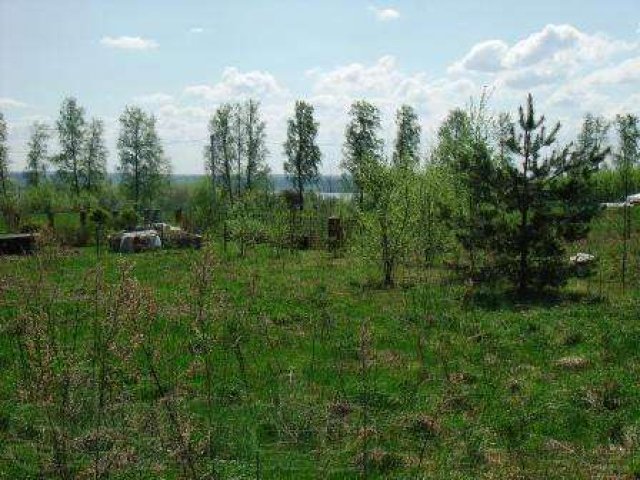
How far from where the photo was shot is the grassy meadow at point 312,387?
15.1 ft

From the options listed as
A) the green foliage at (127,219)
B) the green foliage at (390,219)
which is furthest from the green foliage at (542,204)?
the green foliage at (127,219)

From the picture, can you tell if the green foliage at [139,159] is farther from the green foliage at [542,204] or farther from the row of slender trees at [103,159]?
the green foliage at [542,204]

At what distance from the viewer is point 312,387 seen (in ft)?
26.1

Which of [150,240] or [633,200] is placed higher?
[633,200]

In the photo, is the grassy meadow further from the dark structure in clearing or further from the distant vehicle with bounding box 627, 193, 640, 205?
the distant vehicle with bounding box 627, 193, 640, 205

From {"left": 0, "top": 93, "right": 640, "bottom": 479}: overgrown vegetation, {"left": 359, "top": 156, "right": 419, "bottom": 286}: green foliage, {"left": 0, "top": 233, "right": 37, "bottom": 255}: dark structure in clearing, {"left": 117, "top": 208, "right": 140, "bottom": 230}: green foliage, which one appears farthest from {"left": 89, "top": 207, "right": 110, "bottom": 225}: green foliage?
{"left": 359, "top": 156, "right": 419, "bottom": 286}: green foliage

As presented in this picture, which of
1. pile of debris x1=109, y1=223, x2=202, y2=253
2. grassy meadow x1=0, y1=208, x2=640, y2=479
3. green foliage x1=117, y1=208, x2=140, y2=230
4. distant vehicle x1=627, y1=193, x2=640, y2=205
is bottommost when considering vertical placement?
grassy meadow x1=0, y1=208, x2=640, y2=479

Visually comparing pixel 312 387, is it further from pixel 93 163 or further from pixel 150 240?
pixel 93 163

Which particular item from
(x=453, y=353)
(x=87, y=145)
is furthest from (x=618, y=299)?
(x=87, y=145)

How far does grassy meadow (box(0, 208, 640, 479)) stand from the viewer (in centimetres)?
461

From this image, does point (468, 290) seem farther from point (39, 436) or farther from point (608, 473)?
point (39, 436)

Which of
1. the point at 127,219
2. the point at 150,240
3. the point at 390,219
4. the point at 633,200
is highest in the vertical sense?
the point at 633,200

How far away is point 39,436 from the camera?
6.18m

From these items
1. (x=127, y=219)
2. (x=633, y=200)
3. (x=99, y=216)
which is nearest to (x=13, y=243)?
(x=127, y=219)
